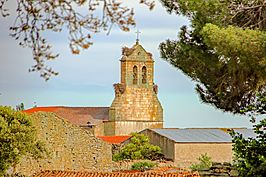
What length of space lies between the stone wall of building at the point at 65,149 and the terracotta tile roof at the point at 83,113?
4330 centimetres

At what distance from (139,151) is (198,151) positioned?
433cm

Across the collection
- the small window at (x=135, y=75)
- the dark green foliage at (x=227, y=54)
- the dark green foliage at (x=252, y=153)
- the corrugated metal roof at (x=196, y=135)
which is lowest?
the corrugated metal roof at (x=196, y=135)

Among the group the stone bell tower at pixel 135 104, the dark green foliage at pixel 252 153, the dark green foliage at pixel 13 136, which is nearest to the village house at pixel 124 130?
the stone bell tower at pixel 135 104

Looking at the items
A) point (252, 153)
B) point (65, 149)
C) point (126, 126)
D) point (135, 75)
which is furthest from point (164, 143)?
point (252, 153)

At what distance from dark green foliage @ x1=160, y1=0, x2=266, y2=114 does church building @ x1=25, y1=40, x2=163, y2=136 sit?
4768cm

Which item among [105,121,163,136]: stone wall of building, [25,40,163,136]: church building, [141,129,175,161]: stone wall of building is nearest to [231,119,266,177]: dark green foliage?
[141,129,175,161]: stone wall of building

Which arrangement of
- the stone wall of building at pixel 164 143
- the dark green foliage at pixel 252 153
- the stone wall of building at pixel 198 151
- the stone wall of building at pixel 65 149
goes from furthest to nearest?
the stone wall of building at pixel 164 143 < the stone wall of building at pixel 198 151 < the stone wall of building at pixel 65 149 < the dark green foliage at pixel 252 153

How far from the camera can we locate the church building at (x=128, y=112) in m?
68.5

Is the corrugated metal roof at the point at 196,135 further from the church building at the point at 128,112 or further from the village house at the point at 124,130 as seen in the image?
the church building at the point at 128,112

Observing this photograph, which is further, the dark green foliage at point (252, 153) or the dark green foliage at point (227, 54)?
the dark green foliage at point (227, 54)

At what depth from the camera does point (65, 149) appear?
24.5 m

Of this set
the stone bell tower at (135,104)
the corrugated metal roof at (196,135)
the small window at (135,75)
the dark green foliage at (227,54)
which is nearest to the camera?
the dark green foliage at (227,54)

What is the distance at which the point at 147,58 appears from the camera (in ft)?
216

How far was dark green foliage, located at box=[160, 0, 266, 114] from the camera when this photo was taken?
15.8 metres
